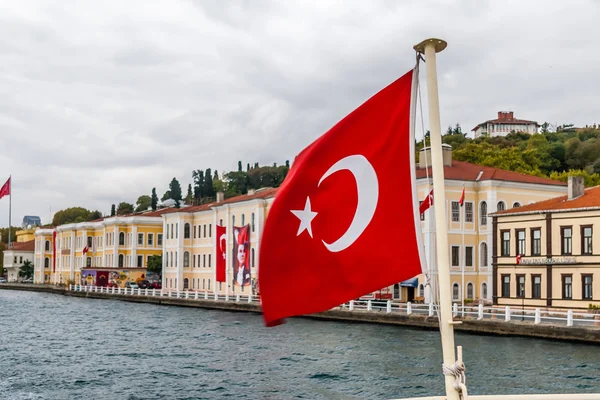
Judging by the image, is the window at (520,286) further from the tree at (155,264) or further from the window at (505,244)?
the tree at (155,264)

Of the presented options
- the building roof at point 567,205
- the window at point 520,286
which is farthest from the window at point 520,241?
the window at point 520,286

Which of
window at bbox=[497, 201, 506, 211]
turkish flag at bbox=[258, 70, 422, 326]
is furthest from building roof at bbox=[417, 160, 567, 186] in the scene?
turkish flag at bbox=[258, 70, 422, 326]

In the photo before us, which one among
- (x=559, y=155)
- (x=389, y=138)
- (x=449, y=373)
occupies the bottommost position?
(x=449, y=373)

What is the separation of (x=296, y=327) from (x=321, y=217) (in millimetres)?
39685

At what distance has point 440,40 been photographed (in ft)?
18.5

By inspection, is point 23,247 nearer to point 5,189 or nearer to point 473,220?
point 5,189

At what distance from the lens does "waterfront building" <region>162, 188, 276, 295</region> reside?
6888 cm

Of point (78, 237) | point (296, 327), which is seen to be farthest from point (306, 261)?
point (78, 237)

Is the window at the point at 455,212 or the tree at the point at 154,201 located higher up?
the tree at the point at 154,201

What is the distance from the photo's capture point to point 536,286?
44719 millimetres

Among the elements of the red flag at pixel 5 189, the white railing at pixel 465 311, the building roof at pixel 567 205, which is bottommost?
the white railing at pixel 465 311

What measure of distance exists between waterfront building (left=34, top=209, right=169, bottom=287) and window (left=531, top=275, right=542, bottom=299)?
56.4 m

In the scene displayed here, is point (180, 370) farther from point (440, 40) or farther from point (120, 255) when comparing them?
point (120, 255)

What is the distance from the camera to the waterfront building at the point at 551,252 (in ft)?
137
